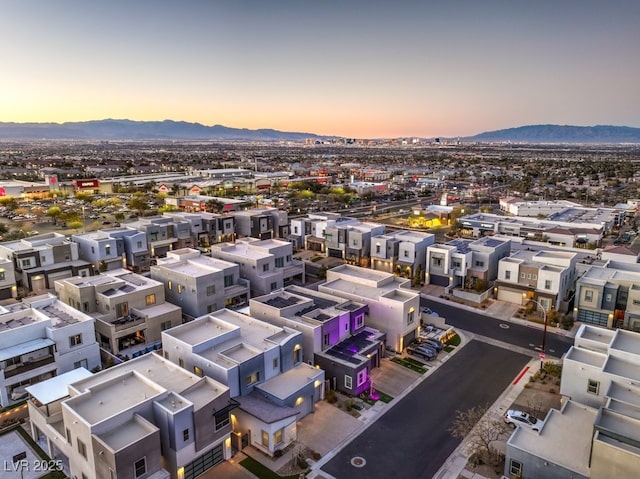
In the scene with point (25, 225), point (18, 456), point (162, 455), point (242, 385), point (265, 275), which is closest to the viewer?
point (162, 455)

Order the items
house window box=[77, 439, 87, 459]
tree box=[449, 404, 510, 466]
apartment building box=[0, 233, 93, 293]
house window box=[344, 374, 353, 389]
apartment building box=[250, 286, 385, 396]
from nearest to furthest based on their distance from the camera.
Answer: house window box=[77, 439, 87, 459], tree box=[449, 404, 510, 466], house window box=[344, 374, 353, 389], apartment building box=[250, 286, 385, 396], apartment building box=[0, 233, 93, 293]

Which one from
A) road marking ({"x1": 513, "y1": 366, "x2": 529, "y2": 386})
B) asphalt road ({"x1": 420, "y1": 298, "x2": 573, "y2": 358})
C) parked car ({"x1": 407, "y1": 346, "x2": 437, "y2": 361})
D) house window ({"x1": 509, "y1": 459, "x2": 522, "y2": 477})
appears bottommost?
road marking ({"x1": 513, "y1": 366, "x2": 529, "y2": 386})

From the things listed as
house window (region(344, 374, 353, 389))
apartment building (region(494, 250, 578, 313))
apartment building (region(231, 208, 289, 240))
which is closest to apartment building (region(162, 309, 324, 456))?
house window (region(344, 374, 353, 389))

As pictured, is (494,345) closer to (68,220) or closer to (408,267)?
(408,267)

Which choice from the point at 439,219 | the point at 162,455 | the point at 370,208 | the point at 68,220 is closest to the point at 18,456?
the point at 162,455

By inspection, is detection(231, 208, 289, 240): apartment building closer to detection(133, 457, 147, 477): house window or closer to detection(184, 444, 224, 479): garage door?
detection(184, 444, 224, 479): garage door

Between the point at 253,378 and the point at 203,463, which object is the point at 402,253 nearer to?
the point at 253,378
